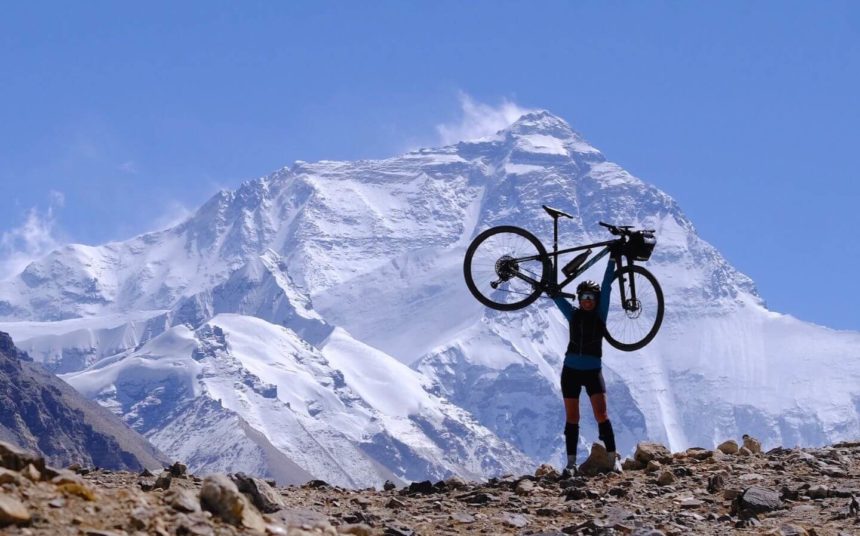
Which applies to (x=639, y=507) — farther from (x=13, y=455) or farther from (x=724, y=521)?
(x=13, y=455)

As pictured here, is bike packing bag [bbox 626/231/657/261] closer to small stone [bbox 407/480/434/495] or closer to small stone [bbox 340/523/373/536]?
small stone [bbox 407/480/434/495]

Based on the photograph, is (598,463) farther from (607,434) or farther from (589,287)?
(589,287)

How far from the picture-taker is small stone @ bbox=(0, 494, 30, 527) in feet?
40.3

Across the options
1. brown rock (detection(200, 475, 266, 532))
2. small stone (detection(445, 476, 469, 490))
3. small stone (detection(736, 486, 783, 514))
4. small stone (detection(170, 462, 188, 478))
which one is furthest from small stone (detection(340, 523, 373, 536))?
small stone (detection(445, 476, 469, 490))

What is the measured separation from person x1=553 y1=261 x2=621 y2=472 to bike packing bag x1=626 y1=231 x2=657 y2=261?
0.69 meters

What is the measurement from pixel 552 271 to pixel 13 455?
12.1m

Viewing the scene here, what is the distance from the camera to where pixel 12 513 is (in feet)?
40.4

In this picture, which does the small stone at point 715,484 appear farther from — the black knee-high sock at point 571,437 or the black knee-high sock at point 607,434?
the black knee-high sock at point 571,437

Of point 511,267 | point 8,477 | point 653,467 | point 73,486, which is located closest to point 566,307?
point 511,267

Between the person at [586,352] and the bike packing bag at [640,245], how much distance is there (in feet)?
2.28

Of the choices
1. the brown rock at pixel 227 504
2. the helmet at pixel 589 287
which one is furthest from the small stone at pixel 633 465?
the brown rock at pixel 227 504

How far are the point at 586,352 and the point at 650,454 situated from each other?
214 cm

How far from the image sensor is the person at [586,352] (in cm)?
2400

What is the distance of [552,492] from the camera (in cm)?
2147
